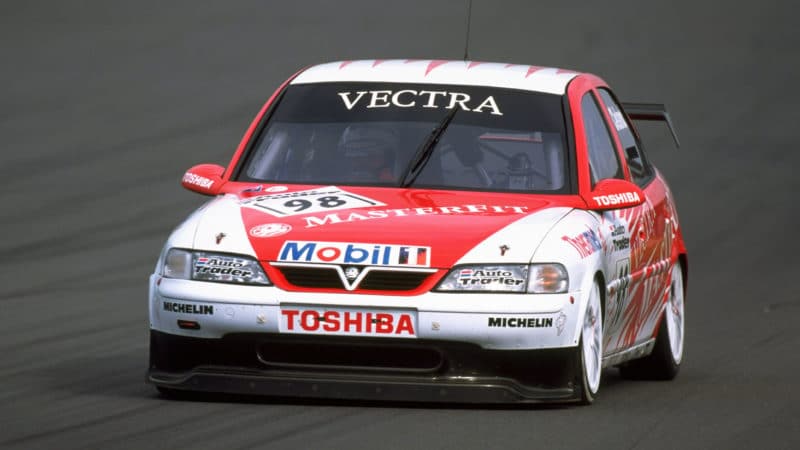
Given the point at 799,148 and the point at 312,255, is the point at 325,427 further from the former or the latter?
the point at 799,148

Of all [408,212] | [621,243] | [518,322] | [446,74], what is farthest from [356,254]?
[446,74]

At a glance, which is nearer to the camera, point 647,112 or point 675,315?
point 675,315

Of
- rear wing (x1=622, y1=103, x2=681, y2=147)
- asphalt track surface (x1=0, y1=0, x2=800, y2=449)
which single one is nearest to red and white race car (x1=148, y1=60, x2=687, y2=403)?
asphalt track surface (x1=0, y1=0, x2=800, y2=449)

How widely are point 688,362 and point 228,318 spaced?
3797 millimetres

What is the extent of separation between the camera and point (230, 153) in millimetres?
20656

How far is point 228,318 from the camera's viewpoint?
7809 millimetres

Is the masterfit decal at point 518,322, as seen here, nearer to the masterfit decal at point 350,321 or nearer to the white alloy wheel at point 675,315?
the masterfit decal at point 350,321

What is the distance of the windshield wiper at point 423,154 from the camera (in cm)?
888

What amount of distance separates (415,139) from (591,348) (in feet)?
4.61

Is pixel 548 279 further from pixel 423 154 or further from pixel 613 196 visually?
pixel 423 154

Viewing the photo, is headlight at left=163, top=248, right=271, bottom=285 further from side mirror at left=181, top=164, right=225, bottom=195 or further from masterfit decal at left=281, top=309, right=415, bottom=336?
side mirror at left=181, top=164, right=225, bottom=195

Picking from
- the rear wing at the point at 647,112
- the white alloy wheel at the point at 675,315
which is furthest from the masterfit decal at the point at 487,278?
the rear wing at the point at 647,112

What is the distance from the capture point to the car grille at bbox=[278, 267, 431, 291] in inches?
306

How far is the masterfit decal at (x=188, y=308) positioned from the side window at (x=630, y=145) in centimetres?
293
